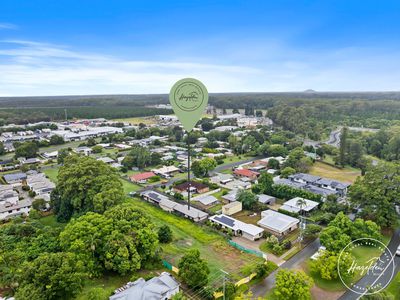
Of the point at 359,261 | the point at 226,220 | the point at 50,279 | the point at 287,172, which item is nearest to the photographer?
the point at 50,279

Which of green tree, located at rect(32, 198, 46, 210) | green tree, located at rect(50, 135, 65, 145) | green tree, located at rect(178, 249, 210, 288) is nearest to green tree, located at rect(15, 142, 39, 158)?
green tree, located at rect(50, 135, 65, 145)

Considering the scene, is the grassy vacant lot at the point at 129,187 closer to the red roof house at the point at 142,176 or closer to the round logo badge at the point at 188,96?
the red roof house at the point at 142,176

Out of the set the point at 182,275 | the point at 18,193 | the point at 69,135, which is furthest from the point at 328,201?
the point at 69,135

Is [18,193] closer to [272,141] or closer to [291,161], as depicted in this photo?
[291,161]

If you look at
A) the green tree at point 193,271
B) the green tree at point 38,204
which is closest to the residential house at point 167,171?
the green tree at point 38,204

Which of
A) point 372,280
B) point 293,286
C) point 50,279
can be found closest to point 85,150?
point 50,279

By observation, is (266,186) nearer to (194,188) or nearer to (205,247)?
(194,188)
